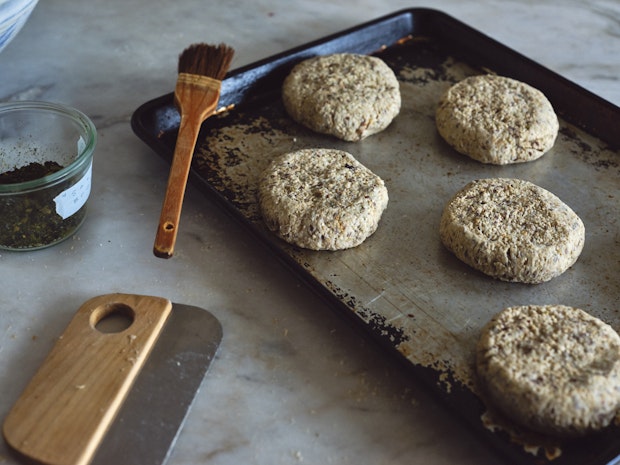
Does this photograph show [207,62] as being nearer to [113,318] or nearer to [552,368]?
[113,318]

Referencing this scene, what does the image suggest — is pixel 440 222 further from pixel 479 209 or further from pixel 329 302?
pixel 329 302

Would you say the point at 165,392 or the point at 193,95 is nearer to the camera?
the point at 165,392

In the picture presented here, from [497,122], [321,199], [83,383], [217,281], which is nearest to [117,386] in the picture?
[83,383]

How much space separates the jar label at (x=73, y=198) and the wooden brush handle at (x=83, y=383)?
9.5 inches

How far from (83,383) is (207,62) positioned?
2.74 feet

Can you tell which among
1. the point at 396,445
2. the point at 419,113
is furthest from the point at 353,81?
the point at 396,445

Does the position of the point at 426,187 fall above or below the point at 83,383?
below

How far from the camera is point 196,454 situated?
1.20 meters

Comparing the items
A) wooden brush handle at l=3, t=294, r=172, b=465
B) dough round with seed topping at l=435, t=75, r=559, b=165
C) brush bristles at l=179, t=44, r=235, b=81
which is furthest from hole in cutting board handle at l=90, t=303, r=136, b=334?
dough round with seed topping at l=435, t=75, r=559, b=165

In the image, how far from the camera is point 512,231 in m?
1.48

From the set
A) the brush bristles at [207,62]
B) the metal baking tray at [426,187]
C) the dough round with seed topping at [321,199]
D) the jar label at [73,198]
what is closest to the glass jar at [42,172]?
the jar label at [73,198]

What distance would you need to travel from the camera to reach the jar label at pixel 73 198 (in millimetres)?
1481

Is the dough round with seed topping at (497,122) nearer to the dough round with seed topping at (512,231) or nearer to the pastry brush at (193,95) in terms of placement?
the dough round with seed topping at (512,231)

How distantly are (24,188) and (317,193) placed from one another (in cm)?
59
